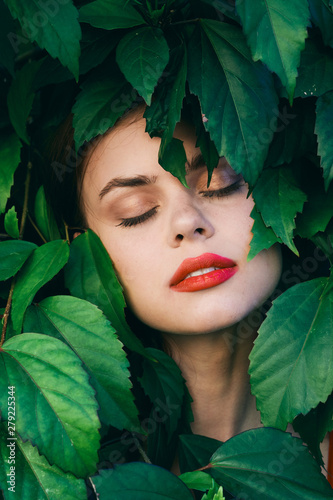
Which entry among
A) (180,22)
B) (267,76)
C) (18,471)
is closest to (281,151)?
(267,76)

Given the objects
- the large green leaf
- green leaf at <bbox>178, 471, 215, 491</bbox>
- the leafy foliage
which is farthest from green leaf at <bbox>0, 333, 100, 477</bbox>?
the large green leaf

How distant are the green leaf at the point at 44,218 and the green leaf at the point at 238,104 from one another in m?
0.31

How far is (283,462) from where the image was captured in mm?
641

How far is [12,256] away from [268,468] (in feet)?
1.42

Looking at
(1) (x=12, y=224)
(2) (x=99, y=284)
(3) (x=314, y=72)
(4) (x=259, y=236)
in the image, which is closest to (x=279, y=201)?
(4) (x=259, y=236)

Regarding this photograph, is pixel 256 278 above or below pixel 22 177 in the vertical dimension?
below

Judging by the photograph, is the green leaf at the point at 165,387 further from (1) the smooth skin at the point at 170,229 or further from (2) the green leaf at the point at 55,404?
(2) the green leaf at the point at 55,404

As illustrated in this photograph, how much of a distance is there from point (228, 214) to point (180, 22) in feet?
0.90

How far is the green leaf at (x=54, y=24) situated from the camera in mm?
651

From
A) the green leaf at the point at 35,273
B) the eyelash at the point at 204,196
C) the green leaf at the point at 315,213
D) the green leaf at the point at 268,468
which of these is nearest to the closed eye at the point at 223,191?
the eyelash at the point at 204,196

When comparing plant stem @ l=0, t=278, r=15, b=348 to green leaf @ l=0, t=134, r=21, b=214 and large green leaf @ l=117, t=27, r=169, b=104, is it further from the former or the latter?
large green leaf @ l=117, t=27, r=169, b=104

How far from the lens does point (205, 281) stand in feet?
2.58

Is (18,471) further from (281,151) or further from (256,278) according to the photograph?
(281,151)

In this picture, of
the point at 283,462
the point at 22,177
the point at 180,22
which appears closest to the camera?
the point at 283,462
